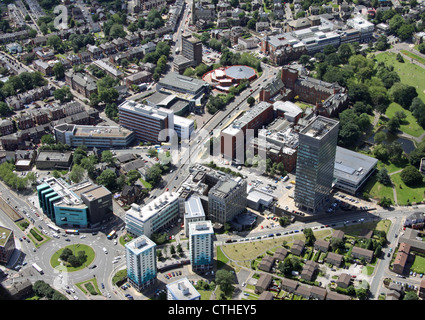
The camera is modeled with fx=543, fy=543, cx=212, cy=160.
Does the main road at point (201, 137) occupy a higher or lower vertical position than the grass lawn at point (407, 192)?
higher

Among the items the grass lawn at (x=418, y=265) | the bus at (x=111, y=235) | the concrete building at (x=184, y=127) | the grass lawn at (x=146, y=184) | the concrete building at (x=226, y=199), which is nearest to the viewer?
the grass lawn at (x=418, y=265)

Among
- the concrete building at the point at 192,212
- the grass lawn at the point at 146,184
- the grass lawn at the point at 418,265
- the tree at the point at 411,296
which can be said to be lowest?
the grass lawn at the point at 146,184

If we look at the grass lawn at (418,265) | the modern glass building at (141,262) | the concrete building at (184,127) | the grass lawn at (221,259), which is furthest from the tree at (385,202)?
the modern glass building at (141,262)

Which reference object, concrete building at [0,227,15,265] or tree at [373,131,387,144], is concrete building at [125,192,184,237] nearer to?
concrete building at [0,227,15,265]

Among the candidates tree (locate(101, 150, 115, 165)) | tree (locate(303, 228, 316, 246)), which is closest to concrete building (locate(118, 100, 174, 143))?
tree (locate(101, 150, 115, 165))

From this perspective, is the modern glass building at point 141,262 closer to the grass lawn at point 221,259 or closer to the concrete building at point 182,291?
the concrete building at point 182,291

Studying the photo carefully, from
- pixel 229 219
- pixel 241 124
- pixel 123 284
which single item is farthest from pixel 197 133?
pixel 123 284

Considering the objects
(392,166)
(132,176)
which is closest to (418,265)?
(392,166)
